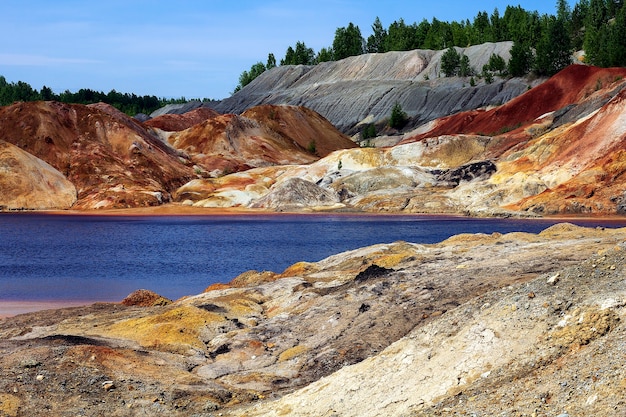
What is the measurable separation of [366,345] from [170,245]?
4279 centimetres

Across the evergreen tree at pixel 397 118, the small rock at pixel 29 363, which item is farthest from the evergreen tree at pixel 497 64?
the small rock at pixel 29 363

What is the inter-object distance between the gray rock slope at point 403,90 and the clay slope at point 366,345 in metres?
129

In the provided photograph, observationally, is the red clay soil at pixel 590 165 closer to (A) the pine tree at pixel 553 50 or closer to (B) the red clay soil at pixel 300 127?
(B) the red clay soil at pixel 300 127

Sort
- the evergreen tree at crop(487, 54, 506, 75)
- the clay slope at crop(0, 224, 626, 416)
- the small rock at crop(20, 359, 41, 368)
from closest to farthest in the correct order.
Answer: the clay slope at crop(0, 224, 626, 416)
the small rock at crop(20, 359, 41, 368)
the evergreen tree at crop(487, 54, 506, 75)

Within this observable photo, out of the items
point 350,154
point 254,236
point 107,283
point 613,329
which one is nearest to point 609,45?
point 350,154

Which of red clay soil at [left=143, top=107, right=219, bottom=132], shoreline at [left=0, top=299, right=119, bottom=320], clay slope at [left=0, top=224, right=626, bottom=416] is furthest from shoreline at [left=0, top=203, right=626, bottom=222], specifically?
clay slope at [left=0, top=224, right=626, bottom=416]

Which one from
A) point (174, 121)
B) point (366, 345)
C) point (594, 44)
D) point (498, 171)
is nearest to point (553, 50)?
point (594, 44)

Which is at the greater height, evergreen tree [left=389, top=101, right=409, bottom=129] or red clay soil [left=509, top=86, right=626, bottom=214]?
evergreen tree [left=389, top=101, right=409, bottom=129]

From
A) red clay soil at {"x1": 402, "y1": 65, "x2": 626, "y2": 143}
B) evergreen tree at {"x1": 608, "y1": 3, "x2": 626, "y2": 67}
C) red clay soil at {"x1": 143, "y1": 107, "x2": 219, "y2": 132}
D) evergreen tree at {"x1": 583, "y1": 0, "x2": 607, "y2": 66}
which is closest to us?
red clay soil at {"x1": 402, "y1": 65, "x2": 626, "y2": 143}

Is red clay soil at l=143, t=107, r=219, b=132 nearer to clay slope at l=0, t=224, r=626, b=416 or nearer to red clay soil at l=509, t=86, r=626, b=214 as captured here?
red clay soil at l=509, t=86, r=626, b=214

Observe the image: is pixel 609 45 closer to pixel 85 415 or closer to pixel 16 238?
pixel 16 238

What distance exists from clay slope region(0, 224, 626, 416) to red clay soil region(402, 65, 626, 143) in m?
95.3

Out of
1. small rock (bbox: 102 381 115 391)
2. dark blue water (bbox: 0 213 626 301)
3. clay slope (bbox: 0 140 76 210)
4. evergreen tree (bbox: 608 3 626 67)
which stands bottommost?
dark blue water (bbox: 0 213 626 301)

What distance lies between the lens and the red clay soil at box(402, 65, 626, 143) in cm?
12144
